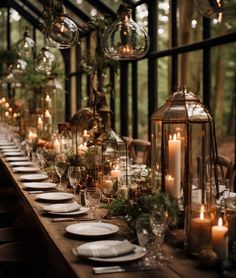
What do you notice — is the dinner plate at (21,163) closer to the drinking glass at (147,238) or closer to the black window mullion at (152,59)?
the black window mullion at (152,59)

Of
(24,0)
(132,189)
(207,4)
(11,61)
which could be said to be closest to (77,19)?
(24,0)

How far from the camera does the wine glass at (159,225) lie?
2025mm

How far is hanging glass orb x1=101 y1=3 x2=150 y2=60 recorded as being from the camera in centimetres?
315

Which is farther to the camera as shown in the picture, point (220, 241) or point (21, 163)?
point (21, 163)

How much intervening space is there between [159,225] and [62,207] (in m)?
0.95

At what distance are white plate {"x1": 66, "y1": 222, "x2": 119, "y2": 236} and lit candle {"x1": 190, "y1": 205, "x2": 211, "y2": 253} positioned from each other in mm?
410

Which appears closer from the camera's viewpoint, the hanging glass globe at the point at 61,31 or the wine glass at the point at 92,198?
the wine glass at the point at 92,198

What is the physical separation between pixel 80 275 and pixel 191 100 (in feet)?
3.46

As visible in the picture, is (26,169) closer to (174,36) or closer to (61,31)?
(61,31)

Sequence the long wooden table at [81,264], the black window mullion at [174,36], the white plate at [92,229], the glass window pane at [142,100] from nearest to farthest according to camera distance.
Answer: the long wooden table at [81,264] < the white plate at [92,229] < the black window mullion at [174,36] < the glass window pane at [142,100]

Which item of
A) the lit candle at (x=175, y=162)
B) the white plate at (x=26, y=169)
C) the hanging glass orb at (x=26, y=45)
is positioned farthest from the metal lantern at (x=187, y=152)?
the hanging glass orb at (x=26, y=45)

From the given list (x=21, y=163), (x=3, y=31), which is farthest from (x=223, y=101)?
(x=21, y=163)

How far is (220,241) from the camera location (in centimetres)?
197

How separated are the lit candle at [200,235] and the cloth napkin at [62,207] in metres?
0.92
